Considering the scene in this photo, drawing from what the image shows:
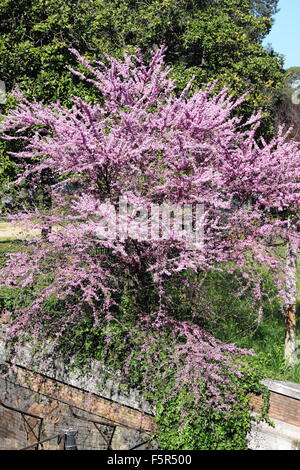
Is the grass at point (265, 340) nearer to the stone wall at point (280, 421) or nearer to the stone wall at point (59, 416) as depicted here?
the stone wall at point (280, 421)

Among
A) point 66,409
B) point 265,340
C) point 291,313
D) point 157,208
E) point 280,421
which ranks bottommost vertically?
point 66,409

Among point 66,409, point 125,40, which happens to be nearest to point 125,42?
point 125,40

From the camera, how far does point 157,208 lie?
7.15 metres

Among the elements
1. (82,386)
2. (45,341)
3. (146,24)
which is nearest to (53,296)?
(45,341)

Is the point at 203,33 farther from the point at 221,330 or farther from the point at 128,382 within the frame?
the point at 128,382

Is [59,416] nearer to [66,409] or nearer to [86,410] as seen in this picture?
[66,409]

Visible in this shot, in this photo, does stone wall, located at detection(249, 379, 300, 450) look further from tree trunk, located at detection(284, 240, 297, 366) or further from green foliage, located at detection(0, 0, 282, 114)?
green foliage, located at detection(0, 0, 282, 114)

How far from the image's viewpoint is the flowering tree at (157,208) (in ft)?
22.6

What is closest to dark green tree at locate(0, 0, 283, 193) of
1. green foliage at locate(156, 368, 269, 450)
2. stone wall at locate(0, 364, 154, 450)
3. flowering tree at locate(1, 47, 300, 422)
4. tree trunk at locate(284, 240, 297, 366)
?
flowering tree at locate(1, 47, 300, 422)

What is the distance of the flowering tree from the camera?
22.6 feet

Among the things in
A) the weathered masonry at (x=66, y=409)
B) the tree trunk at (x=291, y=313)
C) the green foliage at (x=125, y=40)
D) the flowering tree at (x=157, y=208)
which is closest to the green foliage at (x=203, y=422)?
the flowering tree at (x=157, y=208)

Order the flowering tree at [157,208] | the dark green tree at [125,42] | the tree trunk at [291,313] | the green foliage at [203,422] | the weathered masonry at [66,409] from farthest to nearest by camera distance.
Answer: the dark green tree at [125,42] < the tree trunk at [291,313] < the weathered masonry at [66,409] < the flowering tree at [157,208] < the green foliage at [203,422]

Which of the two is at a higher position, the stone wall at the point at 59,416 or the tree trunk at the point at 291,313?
the tree trunk at the point at 291,313
